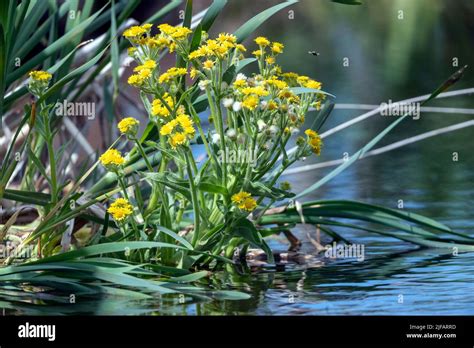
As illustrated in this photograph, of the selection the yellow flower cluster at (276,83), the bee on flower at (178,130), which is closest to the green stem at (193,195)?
the bee on flower at (178,130)

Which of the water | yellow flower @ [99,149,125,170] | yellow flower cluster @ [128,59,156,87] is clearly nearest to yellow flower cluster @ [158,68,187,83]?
yellow flower cluster @ [128,59,156,87]

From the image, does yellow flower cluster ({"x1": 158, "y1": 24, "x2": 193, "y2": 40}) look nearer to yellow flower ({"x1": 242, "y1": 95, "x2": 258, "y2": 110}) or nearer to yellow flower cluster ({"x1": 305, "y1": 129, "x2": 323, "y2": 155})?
yellow flower ({"x1": 242, "y1": 95, "x2": 258, "y2": 110})

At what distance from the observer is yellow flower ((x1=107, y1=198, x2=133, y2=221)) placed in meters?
3.01

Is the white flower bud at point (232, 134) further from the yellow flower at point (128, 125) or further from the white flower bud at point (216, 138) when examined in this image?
the yellow flower at point (128, 125)

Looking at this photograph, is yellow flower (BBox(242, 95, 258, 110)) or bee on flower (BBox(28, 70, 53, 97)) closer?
yellow flower (BBox(242, 95, 258, 110))

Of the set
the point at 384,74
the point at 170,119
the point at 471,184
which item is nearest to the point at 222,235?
the point at 170,119

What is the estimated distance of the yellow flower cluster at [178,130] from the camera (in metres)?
2.86

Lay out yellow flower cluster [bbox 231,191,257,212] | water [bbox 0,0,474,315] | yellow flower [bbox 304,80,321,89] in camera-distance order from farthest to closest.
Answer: yellow flower [bbox 304,80,321,89]
yellow flower cluster [bbox 231,191,257,212]
water [bbox 0,0,474,315]

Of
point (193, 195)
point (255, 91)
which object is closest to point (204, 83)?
point (255, 91)

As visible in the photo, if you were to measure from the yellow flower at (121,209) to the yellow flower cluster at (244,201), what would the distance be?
1.00 feet

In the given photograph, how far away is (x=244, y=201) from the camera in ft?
9.64

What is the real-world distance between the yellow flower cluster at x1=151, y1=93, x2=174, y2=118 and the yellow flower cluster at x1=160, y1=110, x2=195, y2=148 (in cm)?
6

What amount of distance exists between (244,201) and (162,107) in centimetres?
35
